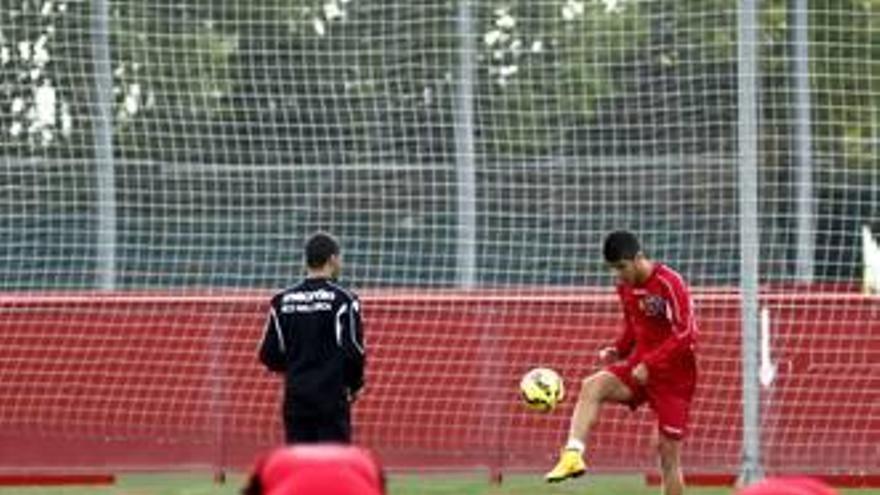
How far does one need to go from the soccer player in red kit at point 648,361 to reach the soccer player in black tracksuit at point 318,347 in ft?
5.66

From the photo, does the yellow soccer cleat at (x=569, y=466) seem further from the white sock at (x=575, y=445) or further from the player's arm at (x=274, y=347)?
the player's arm at (x=274, y=347)

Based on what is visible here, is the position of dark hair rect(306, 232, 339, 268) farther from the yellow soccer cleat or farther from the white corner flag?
the white corner flag

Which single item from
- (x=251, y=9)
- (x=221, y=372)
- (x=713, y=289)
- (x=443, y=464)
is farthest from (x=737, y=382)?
(x=251, y=9)

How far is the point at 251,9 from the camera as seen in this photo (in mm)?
20953

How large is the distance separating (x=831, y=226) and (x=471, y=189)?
2513 millimetres

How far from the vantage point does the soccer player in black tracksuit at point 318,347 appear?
1305cm

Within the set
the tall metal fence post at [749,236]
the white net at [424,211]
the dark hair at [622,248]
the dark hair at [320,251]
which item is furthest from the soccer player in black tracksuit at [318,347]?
the white net at [424,211]

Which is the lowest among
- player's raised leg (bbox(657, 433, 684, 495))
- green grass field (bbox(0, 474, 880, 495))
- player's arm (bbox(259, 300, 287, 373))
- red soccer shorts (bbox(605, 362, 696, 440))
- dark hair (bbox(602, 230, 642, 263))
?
green grass field (bbox(0, 474, 880, 495))

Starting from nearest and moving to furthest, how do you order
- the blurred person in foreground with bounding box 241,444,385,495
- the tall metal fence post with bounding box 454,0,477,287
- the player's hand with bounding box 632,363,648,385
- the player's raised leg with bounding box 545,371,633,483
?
the blurred person in foreground with bounding box 241,444,385,495 → the player's raised leg with bounding box 545,371,633,483 → the player's hand with bounding box 632,363,648,385 → the tall metal fence post with bounding box 454,0,477,287

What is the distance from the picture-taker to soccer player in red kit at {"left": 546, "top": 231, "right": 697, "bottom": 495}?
14.6m

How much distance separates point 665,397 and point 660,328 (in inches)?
16.0

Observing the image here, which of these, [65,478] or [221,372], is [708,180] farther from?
[65,478]

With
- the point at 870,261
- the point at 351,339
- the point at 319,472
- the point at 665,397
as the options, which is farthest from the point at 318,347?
the point at 870,261

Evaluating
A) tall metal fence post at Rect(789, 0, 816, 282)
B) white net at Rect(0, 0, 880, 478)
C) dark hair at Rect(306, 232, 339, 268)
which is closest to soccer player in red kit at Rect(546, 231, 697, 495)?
dark hair at Rect(306, 232, 339, 268)
